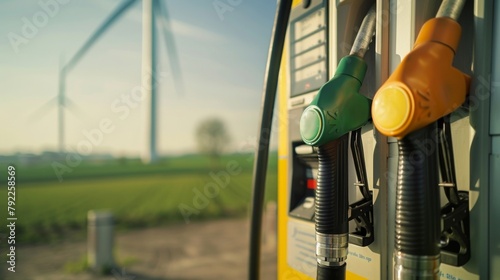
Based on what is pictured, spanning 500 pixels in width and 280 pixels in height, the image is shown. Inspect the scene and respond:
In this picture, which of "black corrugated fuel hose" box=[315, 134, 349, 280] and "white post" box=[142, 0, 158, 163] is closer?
"black corrugated fuel hose" box=[315, 134, 349, 280]

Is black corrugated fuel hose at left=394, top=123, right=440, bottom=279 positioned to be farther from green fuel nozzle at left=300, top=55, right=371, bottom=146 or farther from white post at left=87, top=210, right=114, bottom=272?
white post at left=87, top=210, right=114, bottom=272

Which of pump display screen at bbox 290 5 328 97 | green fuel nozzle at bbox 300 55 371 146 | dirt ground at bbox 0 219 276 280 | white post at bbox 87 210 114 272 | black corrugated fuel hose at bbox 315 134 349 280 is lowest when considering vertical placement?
dirt ground at bbox 0 219 276 280

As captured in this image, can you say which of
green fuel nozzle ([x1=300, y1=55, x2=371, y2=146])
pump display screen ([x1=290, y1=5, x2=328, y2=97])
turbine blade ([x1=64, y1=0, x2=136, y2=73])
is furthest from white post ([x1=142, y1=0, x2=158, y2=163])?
green fuel nozzle ([x1=300, y1=55, x2=371, y2=146])

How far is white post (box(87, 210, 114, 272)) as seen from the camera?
383 centimetres

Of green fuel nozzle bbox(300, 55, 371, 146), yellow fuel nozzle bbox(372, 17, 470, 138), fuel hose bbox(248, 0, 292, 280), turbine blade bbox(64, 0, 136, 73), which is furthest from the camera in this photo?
turbine blade bbox(64, 0, 136, 73)

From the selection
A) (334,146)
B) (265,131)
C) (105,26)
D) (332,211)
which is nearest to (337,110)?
(334,146)

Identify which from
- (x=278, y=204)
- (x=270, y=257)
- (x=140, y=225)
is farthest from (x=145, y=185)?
(x=278, y=204)

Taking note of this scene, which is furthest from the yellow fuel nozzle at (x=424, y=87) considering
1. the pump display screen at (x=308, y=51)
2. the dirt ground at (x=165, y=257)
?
the dirt ground at (x=165, y=257)

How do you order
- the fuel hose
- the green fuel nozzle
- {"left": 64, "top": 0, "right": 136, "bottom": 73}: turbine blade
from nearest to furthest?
the green fuel nozzle, the fuel hose, {"left": 64, "top": 0, "right": 136, "bottom": 73}: turbine blade

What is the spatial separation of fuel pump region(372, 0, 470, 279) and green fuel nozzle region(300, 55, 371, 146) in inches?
4.1

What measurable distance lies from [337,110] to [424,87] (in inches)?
6.9

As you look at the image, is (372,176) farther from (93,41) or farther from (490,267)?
(93,41)

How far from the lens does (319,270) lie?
74cm

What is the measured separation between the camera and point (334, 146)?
2.38 feet
